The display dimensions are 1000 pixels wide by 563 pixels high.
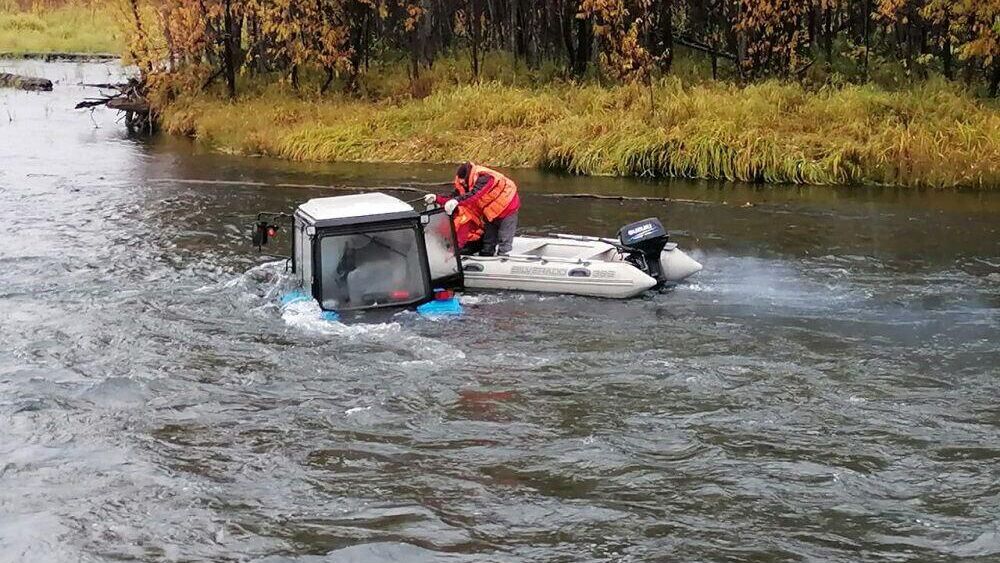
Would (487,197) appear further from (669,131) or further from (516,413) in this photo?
(669,131)

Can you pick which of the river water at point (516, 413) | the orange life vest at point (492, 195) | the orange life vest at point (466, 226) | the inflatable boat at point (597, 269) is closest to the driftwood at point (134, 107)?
the river water at point (516, 413)

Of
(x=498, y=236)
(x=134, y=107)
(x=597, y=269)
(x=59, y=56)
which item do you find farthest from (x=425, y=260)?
(x=59, y=56)

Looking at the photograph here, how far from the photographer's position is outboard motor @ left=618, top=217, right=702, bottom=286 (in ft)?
37.8

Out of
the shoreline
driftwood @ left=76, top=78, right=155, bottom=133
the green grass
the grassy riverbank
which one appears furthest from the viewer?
the green grass

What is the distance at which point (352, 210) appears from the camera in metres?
10.3

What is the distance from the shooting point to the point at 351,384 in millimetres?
8891

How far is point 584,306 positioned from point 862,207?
269 inches

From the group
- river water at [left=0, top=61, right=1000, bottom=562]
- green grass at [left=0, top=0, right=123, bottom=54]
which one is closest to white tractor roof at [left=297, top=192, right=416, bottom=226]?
river water at [left=0, top=61, right=1000, bottom=562]

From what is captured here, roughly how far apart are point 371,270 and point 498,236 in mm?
1968

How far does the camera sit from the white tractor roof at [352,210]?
1003 centimetres

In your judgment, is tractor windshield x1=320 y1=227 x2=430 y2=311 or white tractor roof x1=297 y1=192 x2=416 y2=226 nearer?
Answer: white tractor roof x1=297 y1=192 x2=416 y2=226

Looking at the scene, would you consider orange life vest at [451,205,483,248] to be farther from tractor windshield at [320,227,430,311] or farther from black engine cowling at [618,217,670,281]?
black engine cowling at [618,217,670,281]

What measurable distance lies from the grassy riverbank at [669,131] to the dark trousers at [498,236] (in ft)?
25.3

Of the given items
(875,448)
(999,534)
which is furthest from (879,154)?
(999,534)
